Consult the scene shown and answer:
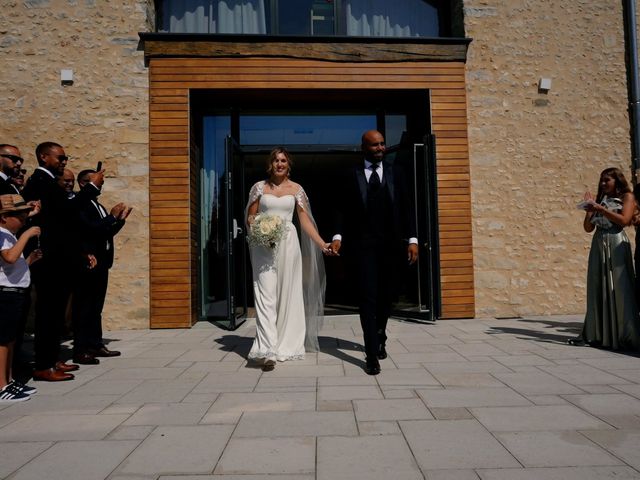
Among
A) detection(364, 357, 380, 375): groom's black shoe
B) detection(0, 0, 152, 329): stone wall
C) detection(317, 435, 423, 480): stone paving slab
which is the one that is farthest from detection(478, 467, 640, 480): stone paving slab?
detection(0, 0, 152, 329): stone wall

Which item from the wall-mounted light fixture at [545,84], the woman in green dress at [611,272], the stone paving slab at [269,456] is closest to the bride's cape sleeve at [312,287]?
the stone paving slab at [269,456]

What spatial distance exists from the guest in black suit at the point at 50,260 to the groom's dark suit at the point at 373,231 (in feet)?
7.49

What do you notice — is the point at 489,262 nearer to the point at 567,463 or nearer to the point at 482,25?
the point at 482,25

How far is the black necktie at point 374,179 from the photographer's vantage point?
12.9 ft

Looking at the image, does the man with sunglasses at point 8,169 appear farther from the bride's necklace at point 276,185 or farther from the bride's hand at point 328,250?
the bride's hand at point 328,250

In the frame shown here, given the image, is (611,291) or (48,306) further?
Result: (611,291)

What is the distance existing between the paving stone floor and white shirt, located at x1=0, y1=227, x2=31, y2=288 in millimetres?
831

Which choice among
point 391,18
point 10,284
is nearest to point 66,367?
point 10,284

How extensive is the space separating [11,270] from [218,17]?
5396 millimetres

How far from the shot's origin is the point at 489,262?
696cm

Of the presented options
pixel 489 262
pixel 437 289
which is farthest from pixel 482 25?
pixel 437 289

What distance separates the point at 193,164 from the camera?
7.06 meters

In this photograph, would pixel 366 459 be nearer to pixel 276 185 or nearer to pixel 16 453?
pixel 16 453

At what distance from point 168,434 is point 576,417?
7.56 feet
